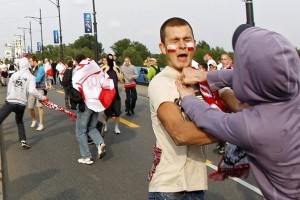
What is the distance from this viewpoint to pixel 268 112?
4.71ft

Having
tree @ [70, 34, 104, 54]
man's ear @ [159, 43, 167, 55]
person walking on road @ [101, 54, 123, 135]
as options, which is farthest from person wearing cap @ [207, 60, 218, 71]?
tree @ [70, 34, 104, 54]

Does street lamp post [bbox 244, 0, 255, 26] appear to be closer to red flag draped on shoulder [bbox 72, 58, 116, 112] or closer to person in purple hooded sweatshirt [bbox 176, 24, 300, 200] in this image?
red flag draped on shoulder [bbox 72, 58, 116, 112]

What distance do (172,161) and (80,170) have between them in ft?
15.3

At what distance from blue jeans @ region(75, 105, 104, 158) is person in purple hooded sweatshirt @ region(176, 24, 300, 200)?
5.64m

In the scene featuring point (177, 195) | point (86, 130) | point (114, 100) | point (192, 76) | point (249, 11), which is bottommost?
point (86, 130)

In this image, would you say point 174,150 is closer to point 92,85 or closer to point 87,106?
point 87,106

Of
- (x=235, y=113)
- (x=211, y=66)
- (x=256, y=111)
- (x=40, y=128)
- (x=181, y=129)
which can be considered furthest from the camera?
(x=211, y=66)

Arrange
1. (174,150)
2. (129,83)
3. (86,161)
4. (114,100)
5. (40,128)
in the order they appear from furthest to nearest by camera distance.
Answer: (129,83) → (40,128) → (114,100) → (86,161) → (174,150)

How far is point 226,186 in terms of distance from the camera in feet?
17.9

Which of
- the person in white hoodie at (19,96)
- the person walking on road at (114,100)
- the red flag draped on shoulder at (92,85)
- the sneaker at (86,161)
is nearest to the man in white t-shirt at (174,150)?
the sneaker at (86,161)

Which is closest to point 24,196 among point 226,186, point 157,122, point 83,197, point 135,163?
point 83,197

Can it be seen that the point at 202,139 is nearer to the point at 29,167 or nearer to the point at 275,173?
the point at 275,173

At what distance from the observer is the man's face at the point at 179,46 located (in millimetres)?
2184

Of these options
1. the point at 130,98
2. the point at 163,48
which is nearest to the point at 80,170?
the point at 163,48
